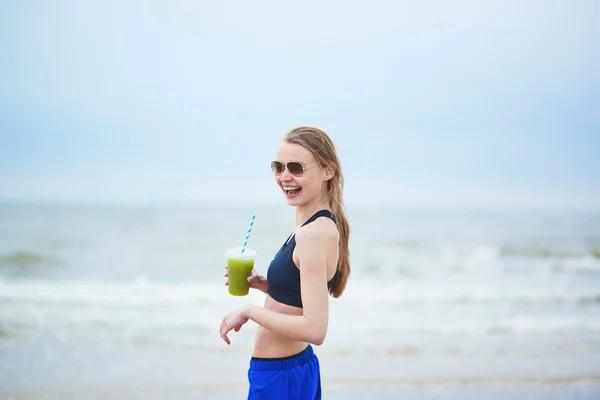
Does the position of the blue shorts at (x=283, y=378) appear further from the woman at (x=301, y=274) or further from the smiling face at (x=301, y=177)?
the smiling face at (x=301, y=177)

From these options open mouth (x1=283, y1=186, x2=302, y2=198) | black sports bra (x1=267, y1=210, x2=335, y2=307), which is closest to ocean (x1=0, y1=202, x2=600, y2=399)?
black sports bra (x1=267, y1=210, x2=335, y2=307)

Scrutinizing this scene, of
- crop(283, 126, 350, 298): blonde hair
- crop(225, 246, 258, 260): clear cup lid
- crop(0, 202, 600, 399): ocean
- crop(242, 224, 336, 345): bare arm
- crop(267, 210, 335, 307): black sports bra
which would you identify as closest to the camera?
crop(242, 224, 336, 345): bare arm

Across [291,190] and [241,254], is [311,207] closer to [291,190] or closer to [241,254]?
[291,190]

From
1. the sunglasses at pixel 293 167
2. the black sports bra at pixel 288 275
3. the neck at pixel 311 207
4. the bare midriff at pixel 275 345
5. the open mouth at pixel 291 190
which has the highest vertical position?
the sunglasses at pixel 293 167

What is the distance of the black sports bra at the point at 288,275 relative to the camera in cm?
189

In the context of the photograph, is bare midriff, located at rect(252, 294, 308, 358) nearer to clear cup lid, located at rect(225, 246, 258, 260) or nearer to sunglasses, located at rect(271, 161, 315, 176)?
clear cup lid, located at rect(225, 246, 258, 260)

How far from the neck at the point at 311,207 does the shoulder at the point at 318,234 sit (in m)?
0.15

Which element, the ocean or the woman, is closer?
the woman

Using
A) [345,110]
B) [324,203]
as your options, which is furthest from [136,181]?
[324,203]

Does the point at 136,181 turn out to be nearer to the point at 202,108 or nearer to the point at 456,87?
the point at 202,108

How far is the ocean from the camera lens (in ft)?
16.4

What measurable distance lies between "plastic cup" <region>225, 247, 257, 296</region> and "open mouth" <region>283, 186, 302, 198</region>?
1.39 ft

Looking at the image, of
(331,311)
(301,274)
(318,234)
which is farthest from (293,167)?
(331,311)

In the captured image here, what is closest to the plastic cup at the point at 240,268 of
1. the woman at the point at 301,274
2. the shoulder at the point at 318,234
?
the woman at the point at 301,274
